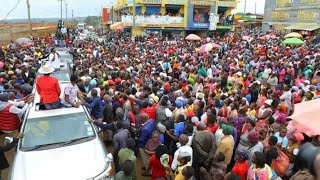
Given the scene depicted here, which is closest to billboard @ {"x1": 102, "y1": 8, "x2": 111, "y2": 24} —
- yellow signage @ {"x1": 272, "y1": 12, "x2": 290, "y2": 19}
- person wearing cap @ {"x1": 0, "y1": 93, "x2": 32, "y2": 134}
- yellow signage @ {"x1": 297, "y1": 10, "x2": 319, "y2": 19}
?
yellow signage @ {"x1": 272, "y1": 12, "x2": 290, "y2": 19}

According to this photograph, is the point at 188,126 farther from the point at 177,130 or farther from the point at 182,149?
the point at 182,149

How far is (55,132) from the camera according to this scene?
573 cm

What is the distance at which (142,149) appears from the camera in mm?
6582

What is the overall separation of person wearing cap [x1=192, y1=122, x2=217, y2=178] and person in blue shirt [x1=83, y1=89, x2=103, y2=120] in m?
3.15

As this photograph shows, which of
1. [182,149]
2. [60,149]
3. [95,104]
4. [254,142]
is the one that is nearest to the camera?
[182,149]

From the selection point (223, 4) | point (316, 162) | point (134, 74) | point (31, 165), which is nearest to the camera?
point (316, 162)

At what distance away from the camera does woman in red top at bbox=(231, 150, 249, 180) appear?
487 centimetres

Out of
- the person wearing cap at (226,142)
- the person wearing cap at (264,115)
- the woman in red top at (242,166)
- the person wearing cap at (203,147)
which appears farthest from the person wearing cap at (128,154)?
the person wearing cap at (264,115)

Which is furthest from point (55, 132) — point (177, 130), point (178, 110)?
point (178, 110)

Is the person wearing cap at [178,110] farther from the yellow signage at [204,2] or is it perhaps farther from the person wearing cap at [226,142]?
the yellow signage at [204,2]

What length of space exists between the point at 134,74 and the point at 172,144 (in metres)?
5.75

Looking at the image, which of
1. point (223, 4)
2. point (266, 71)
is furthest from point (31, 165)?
point (223, 4)

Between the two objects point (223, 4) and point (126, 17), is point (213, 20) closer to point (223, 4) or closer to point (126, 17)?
point (223, 4)

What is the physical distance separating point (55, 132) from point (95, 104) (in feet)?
7.20
